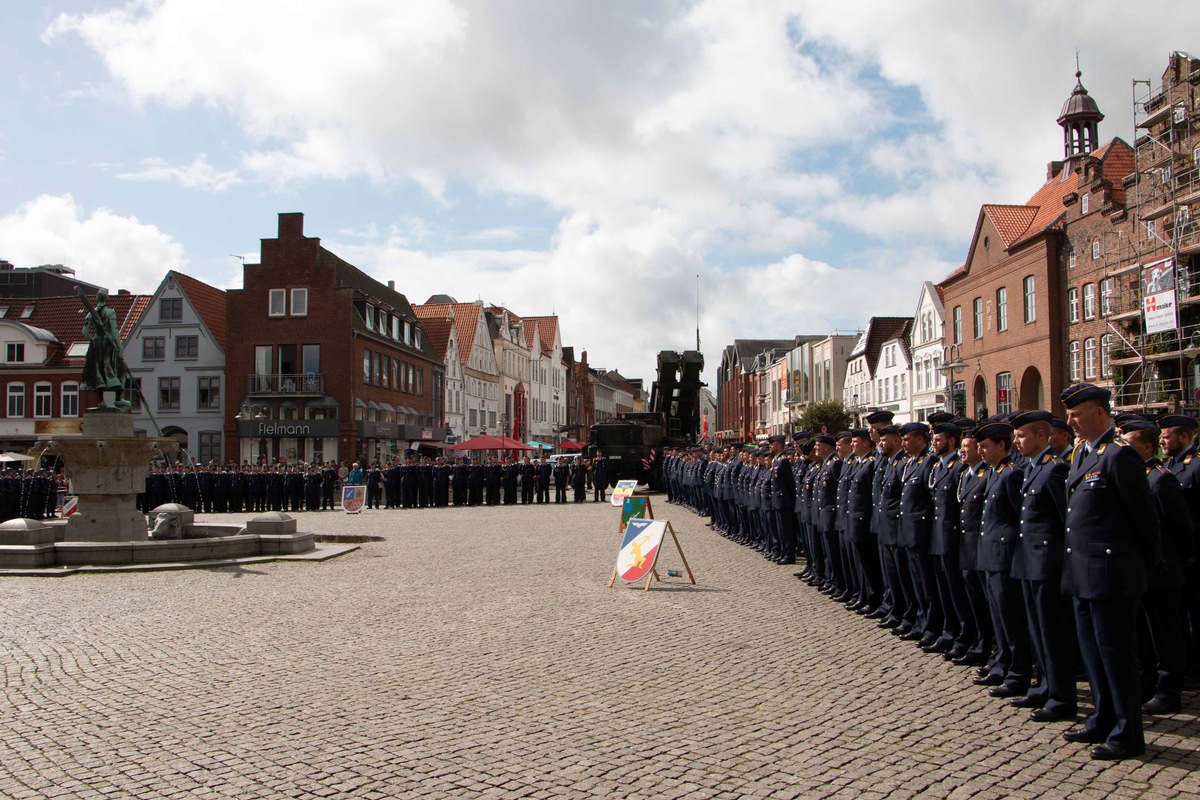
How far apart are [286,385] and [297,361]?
1.35 m

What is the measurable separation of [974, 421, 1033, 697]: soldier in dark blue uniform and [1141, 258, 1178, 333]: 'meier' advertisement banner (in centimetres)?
2997

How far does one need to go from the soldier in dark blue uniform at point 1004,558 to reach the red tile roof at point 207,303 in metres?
49.4

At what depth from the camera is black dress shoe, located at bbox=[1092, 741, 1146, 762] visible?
5523mm

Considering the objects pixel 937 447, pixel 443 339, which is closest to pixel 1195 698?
pixel 937 447

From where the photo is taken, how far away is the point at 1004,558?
6.91 m

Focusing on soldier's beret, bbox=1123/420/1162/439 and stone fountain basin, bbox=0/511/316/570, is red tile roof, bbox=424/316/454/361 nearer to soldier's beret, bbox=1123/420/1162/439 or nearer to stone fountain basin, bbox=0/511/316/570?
stone fountain basin, bbox=0/511/316/570

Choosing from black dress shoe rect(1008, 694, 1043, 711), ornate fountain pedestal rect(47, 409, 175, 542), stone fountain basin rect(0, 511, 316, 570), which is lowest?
black dress shoe rect(1008, 694, 1043, 711)

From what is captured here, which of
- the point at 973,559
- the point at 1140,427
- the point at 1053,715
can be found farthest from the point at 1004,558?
the point at 1140,427

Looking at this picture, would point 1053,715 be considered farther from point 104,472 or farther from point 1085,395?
point 104,472

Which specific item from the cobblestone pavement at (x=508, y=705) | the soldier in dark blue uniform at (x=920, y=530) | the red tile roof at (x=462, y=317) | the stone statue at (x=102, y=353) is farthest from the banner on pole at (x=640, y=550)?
the red tile roof at (x=462, y=317)

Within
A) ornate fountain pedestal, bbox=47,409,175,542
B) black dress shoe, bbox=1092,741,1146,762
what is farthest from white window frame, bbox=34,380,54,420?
black dress shoe, bbox=1092,741,1146,762

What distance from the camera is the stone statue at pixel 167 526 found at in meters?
17.7

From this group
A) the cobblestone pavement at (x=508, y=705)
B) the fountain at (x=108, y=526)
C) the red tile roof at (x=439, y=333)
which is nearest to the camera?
the cobblestone pavement at (x=508, y=705)

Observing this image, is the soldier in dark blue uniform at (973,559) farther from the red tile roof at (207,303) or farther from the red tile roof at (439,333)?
the red tile roof at (439,333)
